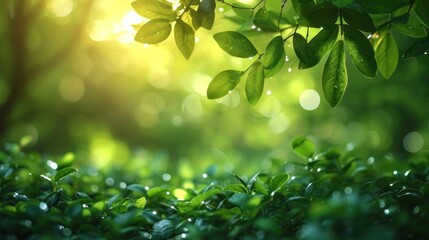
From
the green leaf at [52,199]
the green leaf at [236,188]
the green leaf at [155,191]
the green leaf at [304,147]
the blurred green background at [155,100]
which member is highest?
the blurred green background at [155,100]

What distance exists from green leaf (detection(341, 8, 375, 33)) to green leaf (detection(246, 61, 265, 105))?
Result: 1.52ft

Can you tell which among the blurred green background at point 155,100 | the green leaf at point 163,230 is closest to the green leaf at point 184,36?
the green leaf at point 163,230

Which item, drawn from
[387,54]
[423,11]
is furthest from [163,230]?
[423,11]

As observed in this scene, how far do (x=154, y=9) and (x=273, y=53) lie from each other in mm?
607

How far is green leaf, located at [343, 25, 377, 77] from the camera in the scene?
2.15m

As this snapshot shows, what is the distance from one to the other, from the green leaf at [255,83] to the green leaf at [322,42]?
21 centimetres

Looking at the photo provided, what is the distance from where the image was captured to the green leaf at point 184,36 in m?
2.18

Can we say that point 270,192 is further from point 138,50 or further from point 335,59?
point 138,50

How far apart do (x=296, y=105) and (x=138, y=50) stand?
3666 millimetres

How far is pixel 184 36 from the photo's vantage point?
2197 millimetres

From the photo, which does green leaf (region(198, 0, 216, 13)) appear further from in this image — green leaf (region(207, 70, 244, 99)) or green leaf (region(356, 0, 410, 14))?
green leaf (region(356, 0, 410, 14))

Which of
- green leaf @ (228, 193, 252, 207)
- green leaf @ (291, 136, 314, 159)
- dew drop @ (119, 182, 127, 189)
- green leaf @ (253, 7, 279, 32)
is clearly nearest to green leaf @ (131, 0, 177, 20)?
green leaf @ (253, 7, 279, 32)

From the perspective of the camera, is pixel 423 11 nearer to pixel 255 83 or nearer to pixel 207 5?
pixel 255 83

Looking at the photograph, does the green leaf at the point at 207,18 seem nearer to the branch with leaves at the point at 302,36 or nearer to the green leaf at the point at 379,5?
the branch with leaves at the point at 302,36
